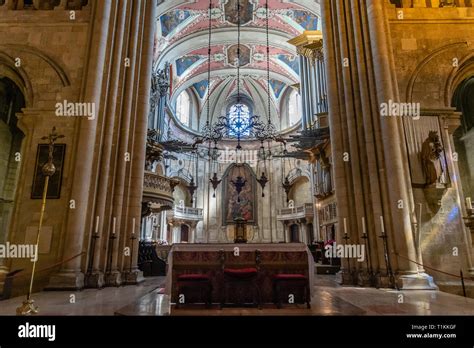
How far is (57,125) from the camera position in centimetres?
762

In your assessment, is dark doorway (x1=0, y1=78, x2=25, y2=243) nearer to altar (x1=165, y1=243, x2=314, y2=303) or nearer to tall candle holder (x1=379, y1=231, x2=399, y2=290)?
altar (x1=165, y1=243, x2=314, y2=303)

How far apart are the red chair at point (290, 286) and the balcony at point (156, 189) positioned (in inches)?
248

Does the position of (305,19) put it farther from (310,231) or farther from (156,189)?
(156,189)

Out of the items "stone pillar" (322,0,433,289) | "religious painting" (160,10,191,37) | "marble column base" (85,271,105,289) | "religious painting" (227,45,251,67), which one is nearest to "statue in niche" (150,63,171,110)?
"religious painting" (160,10,191,37)

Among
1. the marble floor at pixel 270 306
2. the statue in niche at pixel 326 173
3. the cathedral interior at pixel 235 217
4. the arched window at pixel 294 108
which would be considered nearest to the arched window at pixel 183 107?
the arched window at pixel 294 108

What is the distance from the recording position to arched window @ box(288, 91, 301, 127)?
28078 millimetres

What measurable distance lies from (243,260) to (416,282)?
401 cm

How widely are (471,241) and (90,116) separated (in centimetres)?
1027

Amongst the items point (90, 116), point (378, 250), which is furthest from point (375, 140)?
point (90, 116)

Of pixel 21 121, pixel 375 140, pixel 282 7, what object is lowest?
pixel 375 140

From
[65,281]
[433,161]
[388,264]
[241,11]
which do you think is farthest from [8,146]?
[241,11]

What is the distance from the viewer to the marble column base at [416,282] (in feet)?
21.1
